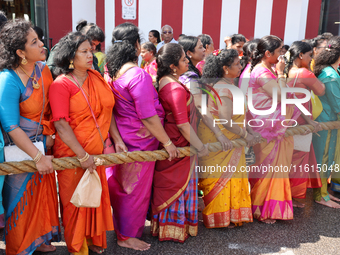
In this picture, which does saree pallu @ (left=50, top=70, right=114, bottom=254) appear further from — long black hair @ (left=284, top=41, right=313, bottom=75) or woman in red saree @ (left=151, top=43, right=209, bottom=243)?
long black hair @ (left=284, top=41, right=313, bottom=75)

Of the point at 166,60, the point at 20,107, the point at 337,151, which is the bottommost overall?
the point at 337,151

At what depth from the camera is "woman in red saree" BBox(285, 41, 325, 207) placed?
3273 mm

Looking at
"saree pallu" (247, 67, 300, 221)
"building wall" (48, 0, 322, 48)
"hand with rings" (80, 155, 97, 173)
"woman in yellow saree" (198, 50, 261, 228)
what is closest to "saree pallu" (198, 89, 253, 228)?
"woman in yellow saree" (198, 50, 261, 228)

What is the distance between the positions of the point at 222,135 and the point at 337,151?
1.78 meters

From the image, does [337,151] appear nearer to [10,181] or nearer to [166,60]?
[166,60]

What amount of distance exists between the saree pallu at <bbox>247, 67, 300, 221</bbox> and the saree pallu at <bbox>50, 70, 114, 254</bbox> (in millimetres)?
1495

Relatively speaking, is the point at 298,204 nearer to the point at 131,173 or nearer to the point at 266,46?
the point at 266,46

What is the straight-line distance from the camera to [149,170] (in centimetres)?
253

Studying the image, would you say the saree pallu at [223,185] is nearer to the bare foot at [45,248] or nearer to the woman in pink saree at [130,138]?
the woman in pink saree at [130,138]

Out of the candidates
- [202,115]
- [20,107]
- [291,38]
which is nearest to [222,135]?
[202,115]

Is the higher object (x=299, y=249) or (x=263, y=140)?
(x=263, y=140)

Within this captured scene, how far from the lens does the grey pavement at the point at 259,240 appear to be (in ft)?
8.28

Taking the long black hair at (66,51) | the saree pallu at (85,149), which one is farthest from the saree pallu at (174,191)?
the long black hair at (66,51)

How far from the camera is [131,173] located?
2479 mm
